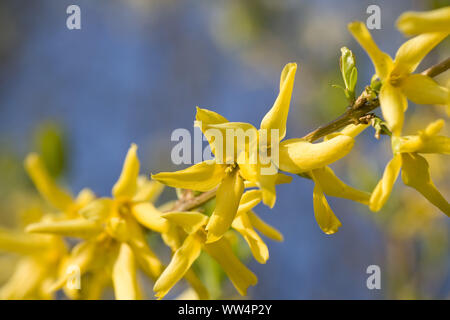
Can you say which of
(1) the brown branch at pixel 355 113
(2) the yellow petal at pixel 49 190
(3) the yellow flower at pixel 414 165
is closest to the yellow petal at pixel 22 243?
(2) the yellow petal at pixel 49 190

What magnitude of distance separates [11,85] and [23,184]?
5.76m

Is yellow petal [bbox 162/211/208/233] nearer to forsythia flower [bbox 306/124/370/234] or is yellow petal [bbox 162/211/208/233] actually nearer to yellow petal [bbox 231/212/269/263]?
yellow petal [bbox 231/212/269/263]

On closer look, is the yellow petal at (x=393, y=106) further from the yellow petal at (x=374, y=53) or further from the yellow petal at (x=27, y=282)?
the yellow petal at (x=27, y=282)

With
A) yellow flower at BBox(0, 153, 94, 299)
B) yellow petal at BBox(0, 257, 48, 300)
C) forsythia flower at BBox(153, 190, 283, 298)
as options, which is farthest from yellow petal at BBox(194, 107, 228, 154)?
yellow petal at BBox(0, 257, 48, 300)

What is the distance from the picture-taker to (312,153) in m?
1.28

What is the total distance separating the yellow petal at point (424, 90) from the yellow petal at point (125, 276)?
1105 mm

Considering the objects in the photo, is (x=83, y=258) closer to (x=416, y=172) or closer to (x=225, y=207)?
(x=225, y=207)

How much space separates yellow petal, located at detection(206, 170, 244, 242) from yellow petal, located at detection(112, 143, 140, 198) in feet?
1.64

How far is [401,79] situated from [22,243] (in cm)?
163

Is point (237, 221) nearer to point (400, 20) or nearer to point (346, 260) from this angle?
point (400, 20)

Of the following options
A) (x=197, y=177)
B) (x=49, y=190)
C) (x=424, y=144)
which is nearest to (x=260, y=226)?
(x=197, y=177)

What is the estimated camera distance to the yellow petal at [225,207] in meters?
1.31
